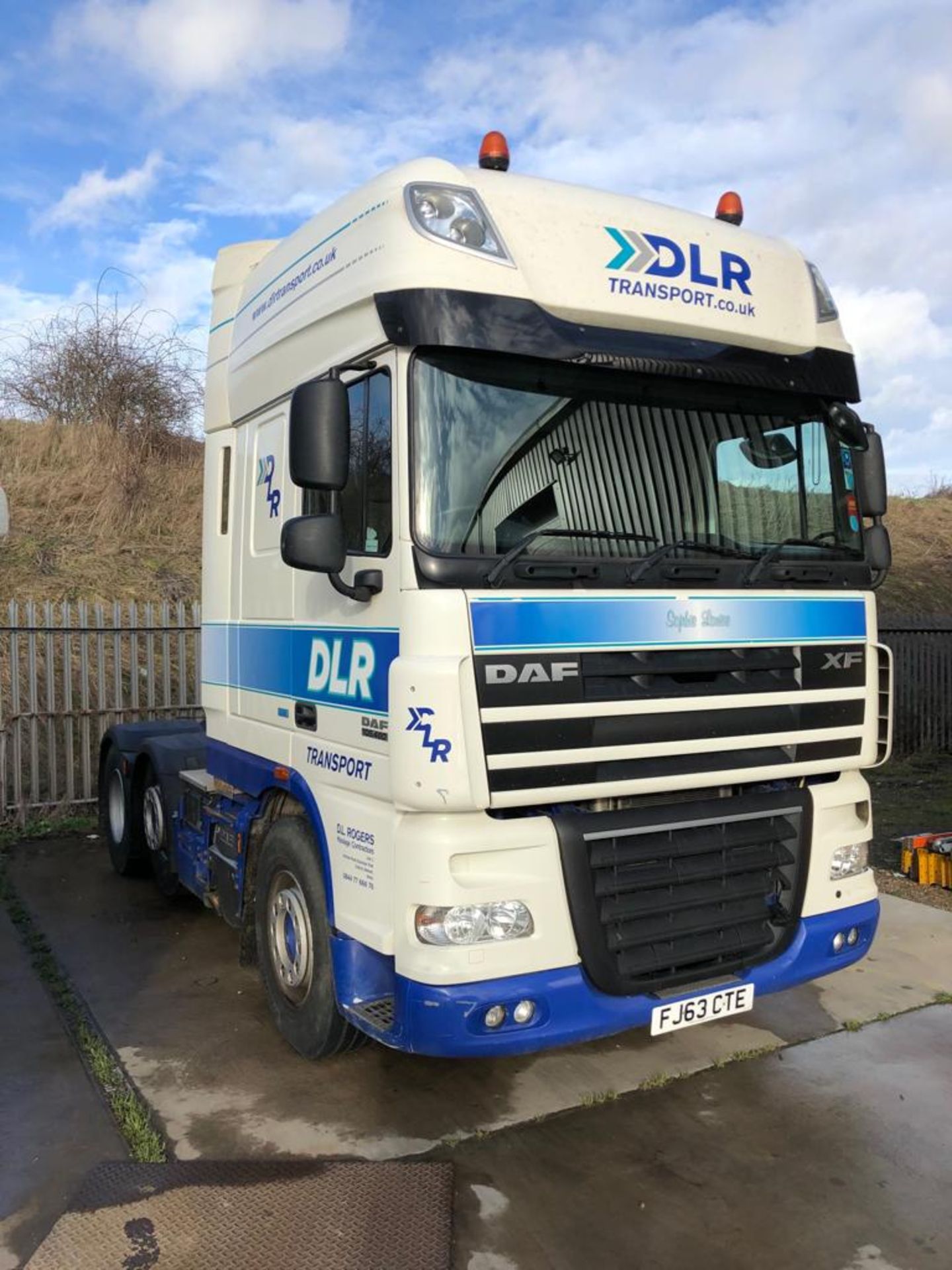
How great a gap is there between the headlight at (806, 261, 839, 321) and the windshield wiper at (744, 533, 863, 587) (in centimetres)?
93

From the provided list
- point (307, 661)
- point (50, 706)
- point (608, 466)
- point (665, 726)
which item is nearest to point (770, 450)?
point (608, 466)

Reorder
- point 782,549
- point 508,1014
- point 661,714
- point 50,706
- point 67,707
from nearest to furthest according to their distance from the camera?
point 508,1014
point 661,714
point 782,549
point 50,706
point 67,707

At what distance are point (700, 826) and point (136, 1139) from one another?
2.37m

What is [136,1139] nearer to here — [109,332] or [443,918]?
[443,918]

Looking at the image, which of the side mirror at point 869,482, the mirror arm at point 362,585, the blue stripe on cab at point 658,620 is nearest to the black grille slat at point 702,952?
the blue stripe on cab at point 658,620

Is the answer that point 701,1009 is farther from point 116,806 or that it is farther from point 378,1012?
point 116,806

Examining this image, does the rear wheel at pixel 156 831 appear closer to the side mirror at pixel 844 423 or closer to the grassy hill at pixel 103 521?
the side mirror at pixel 844 423

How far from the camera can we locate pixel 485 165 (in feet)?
12.8

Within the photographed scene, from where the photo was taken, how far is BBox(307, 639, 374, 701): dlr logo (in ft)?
11.7

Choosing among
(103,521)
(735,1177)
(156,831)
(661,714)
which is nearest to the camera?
(735,1177)

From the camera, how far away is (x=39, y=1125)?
149 inches

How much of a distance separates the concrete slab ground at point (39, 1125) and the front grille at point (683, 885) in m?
1.92

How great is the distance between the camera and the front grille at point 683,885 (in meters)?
3.43

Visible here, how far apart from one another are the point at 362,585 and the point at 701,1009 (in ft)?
6.44
